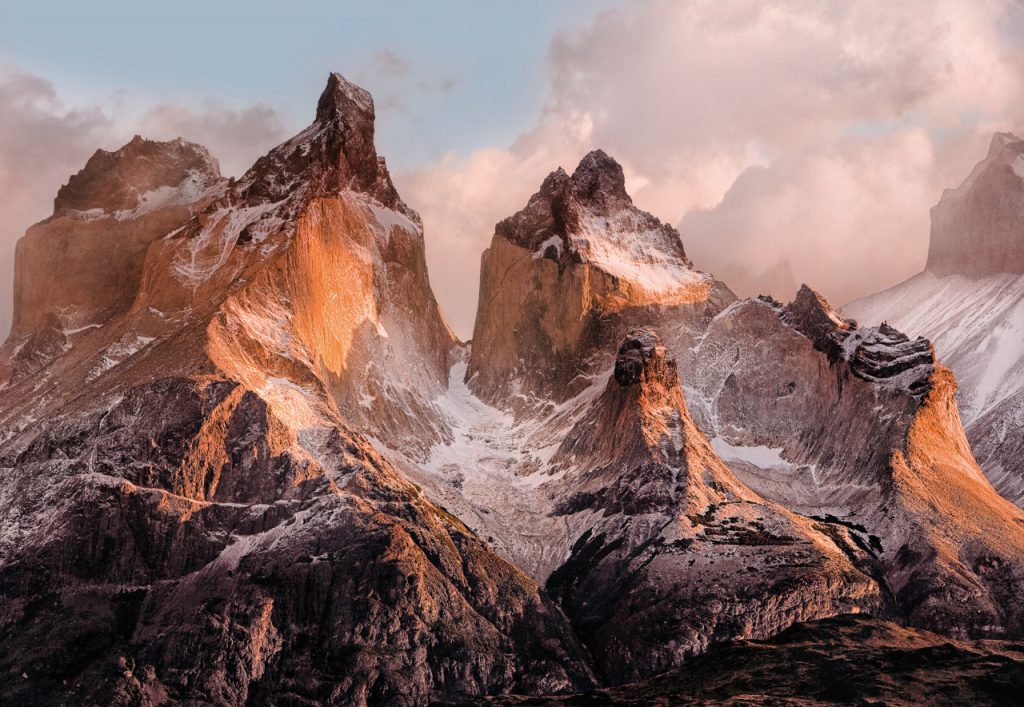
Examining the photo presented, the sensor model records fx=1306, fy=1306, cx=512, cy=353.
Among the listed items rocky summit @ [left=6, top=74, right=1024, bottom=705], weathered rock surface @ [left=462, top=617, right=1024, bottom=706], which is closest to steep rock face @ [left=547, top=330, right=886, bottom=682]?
rocky summit @ [left=6, top=74, right=1024, bottom=705]

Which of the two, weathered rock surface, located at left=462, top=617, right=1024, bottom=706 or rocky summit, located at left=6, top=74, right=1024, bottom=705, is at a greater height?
rocky summit, located at left=6, top=74, right=1024, bottom=705

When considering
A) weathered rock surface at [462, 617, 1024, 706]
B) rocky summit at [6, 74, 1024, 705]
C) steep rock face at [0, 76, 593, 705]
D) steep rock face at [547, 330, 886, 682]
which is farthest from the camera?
steep rock face at [547, 330, 886, 682]

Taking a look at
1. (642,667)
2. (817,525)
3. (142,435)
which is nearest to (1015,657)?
(817,525)

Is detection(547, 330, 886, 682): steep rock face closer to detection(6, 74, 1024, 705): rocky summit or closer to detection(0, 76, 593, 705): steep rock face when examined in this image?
detection(6, 74, 1024, 705): rocky summit

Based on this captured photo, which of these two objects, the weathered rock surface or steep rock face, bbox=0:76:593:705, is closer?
steep rock face, bbox=0:76:593:705

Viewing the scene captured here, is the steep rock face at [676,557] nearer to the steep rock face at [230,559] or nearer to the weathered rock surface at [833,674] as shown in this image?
the weathered rock surface at [833,674]

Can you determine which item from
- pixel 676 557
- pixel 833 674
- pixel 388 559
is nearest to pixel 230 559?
pixel 388 559

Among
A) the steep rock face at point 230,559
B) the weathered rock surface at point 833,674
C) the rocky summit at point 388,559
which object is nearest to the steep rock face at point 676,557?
the rocky summit at point 388,559

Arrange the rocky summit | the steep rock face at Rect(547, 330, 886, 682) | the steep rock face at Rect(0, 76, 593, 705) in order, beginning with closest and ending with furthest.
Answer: the steep rock face at Rect(0, 76, 593, 705), the rocky summit, the steep rock face at Rect(547, 330, 886, 682)
